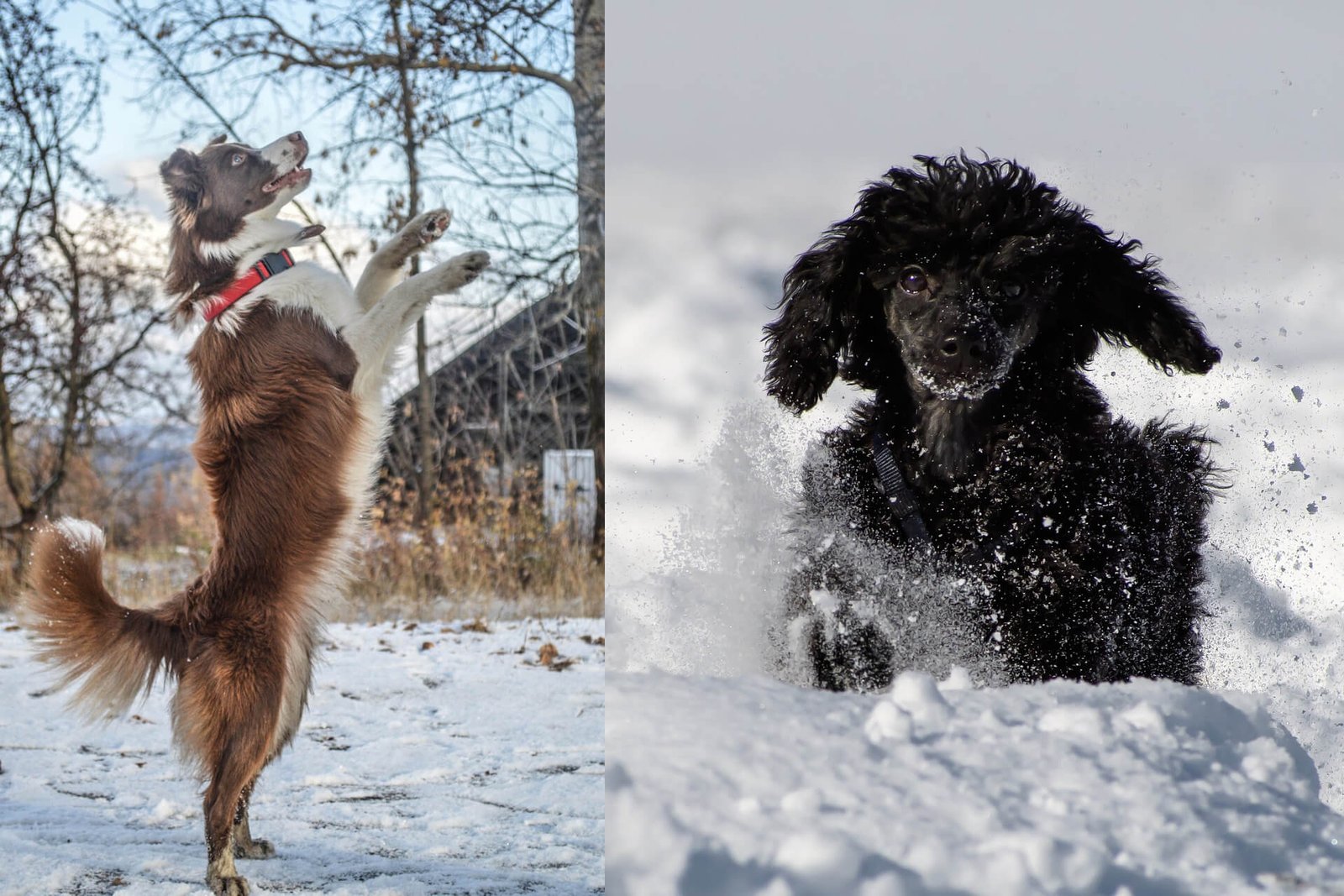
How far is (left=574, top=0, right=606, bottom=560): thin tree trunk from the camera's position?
5031mm

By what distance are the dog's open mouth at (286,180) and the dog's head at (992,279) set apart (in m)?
1.17

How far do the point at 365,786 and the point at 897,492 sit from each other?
1.89 m

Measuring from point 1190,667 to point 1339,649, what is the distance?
268 millimetres

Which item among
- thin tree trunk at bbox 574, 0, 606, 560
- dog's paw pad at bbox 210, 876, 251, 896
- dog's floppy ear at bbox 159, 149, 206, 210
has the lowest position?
dog's paw pad at bbox 210, 876, 251, 896

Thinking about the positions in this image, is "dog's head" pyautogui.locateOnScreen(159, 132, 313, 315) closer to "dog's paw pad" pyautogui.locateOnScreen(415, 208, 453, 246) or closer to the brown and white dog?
the brown and white dog

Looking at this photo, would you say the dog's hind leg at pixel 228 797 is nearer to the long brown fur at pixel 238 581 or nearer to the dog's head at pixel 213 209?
the long brown fur at pixel 238 581

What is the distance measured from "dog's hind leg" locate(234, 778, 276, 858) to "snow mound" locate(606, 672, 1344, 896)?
116 cm

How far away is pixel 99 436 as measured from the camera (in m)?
4.39

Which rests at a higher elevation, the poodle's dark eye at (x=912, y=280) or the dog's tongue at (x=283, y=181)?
the dog's tongue at (x=283, y=181)

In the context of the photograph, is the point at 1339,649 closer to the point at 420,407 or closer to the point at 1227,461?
the point at 1227,461

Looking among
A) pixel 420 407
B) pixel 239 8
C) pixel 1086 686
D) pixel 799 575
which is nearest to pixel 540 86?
pixel 239 8

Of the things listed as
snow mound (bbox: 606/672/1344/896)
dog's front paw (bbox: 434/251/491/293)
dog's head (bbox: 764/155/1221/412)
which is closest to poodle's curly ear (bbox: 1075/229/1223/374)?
dog's head (bbox: 764/155/1221/412)

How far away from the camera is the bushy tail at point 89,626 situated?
2.29 m

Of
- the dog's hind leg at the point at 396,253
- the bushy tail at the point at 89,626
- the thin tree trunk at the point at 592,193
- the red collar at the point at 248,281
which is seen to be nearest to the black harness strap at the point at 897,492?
the dog's hind leg at the point at 396,253
